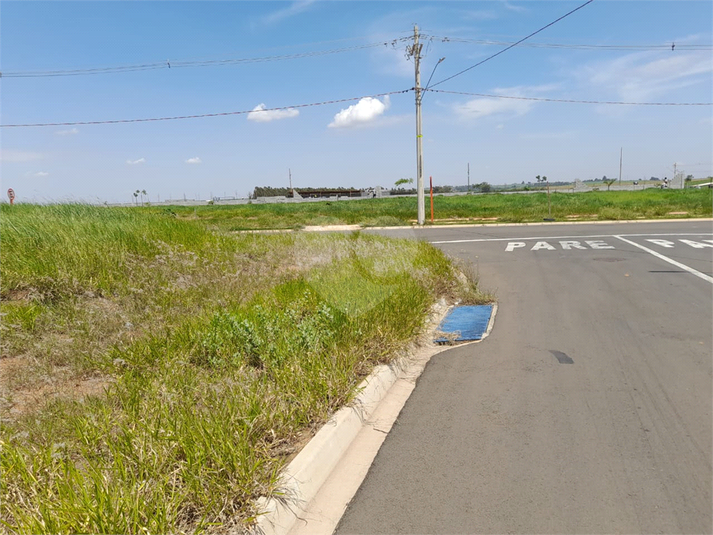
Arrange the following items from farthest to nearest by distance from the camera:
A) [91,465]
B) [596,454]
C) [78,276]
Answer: [78,276] → [596,454] → [91,465]

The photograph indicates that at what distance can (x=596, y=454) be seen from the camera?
11.1ft

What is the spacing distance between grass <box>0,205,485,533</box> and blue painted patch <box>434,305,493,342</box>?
0.36 metres

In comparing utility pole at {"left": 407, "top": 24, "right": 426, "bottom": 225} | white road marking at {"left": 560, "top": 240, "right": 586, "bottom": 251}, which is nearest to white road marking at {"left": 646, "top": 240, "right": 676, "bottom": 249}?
white road marking at {"left": 560, "top": 240, "right": 586, "bottom": 251}

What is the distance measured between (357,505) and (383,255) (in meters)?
6.92

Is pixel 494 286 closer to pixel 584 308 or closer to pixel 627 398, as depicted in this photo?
pixel 584 308

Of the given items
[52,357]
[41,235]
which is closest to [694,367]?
[52,357]

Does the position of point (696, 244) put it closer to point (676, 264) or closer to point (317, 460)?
point (676, 264)

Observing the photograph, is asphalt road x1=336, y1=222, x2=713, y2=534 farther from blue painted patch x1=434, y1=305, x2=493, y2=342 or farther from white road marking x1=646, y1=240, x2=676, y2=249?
white road marking x1=646, y1=240, x2=676, y2=249

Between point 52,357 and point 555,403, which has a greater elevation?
point 52,357

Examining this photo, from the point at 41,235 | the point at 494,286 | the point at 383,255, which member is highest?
the point at 41,235

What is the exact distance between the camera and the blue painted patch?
20.4 feet

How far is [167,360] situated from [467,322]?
4024mm

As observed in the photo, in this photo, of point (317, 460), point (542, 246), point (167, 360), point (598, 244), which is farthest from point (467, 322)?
point (598, 244)

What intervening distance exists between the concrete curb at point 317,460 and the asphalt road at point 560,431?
0.26 metres
